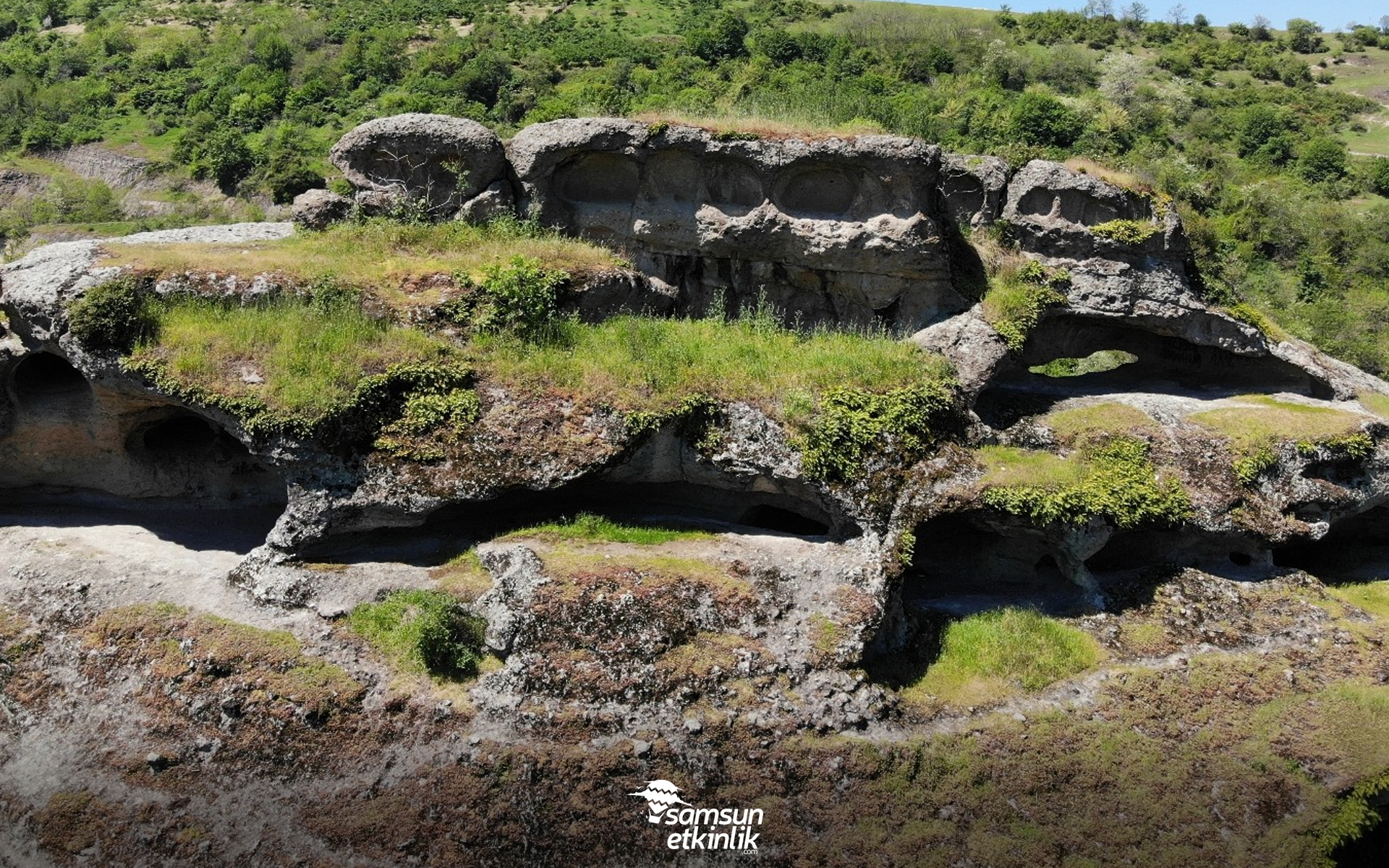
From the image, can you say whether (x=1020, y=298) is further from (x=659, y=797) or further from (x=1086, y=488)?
(x=659, y=797)

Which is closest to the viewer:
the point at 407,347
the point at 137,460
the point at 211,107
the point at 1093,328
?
the point at 407,347

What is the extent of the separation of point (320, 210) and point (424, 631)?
1004 centimetres

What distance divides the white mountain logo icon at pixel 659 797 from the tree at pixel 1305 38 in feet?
348

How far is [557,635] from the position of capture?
12766 millimetres

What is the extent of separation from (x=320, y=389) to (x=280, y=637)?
366 centimetres

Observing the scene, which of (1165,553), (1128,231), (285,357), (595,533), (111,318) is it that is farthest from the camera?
(1128,231)

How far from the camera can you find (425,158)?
60.4 feet

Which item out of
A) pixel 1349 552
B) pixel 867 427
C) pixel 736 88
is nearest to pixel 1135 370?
pixel 1349 552

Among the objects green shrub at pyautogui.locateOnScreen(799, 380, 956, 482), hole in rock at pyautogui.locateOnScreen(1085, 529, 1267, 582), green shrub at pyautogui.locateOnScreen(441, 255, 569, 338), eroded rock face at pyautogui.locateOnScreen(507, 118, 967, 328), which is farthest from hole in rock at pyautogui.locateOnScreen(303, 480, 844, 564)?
hole in rock at pyautogui.locateOnScreen(1085, 529, 1267, 582)

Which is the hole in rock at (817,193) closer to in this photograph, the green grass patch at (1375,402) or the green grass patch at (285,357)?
the green grass patch at (285,357)

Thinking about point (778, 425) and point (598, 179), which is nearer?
point (778, 425)

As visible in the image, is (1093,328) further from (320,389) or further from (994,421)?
(320,389)

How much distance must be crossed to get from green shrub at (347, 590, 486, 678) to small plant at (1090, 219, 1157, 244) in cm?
1412

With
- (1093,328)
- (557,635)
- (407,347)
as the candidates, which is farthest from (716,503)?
(1093,328)
